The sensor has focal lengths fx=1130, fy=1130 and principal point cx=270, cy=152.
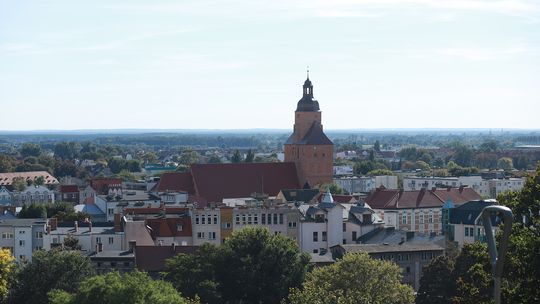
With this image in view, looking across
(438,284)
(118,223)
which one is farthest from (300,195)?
(438,284)

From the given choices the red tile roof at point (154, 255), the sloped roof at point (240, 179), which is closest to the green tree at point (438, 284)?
the red tile roof at point (154, 255)

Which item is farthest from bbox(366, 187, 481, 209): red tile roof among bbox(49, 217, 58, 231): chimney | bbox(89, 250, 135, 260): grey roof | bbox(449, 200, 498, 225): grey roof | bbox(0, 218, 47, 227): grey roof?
bbox(89, 250, 135, 260): grey roof

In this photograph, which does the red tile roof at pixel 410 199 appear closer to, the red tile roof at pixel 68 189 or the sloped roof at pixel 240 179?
the sloped roof at pixel 240 179

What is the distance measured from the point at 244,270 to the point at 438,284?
10.6 m

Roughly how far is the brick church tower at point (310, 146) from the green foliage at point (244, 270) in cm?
5299

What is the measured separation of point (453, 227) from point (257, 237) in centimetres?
2972

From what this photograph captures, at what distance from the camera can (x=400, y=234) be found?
79.9 m

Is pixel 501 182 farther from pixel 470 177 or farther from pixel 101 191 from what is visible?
pixel 101 191

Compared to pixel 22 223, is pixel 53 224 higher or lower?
lower

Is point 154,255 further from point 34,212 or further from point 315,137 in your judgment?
point 315,137

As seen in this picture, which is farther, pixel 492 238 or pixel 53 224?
pixel 53 224

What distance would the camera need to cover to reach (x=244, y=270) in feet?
204

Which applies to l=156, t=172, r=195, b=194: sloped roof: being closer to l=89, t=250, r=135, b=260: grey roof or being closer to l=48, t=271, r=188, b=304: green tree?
l=89, t=250, r=135, b=260: grey roof

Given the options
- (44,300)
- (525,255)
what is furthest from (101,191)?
(525,255)
